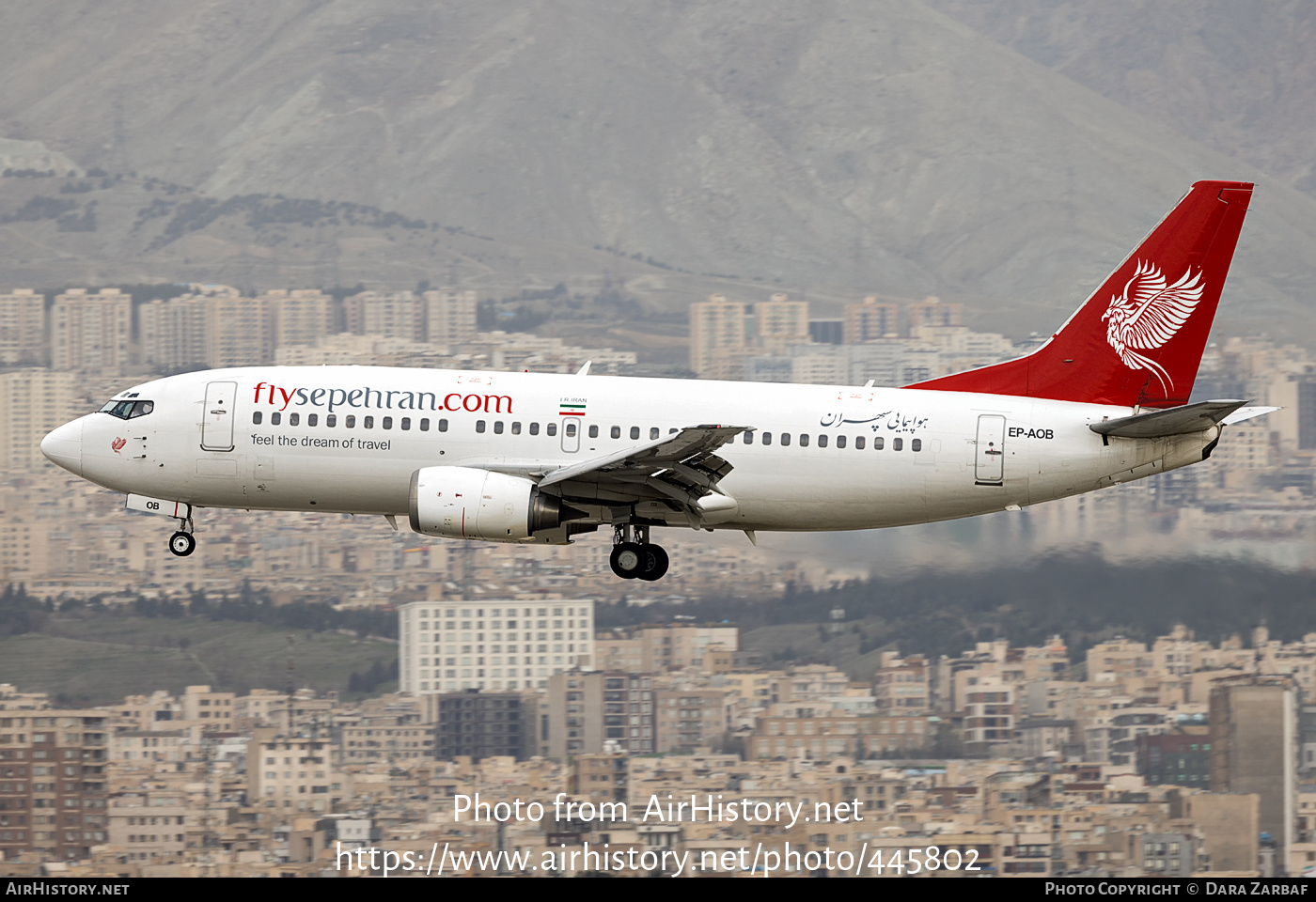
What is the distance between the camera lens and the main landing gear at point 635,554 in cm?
4028

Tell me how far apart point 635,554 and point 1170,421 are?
11.7 m

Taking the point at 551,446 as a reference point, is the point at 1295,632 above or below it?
below

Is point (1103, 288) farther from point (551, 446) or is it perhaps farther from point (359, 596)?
point (359, 596)

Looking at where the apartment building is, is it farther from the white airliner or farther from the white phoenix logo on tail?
the white phoenix logo on tail

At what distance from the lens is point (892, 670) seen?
365 ft

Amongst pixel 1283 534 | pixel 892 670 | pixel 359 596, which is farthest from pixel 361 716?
pixel 1283 534

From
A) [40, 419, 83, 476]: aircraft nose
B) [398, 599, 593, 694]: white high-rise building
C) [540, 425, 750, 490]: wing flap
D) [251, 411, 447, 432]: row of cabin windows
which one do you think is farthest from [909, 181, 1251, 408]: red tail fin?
[398, 599, 593, 694]: white high-rise building

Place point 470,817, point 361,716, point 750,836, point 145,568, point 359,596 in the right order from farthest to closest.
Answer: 1. point 145,568
2. point 359,596
3. point 361,716
4. point 470,817
5. point 750,836

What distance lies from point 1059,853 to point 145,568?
3564 inches

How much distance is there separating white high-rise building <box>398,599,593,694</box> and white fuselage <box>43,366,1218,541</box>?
8421cm

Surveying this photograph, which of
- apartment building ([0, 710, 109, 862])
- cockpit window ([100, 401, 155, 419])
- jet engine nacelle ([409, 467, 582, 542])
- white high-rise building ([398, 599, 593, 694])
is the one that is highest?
cockpit window ([100, 401, 155, 419])

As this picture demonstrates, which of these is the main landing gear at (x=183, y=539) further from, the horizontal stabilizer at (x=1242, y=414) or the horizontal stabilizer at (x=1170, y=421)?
the horizontal stabilizer at (x=1242, y=414)

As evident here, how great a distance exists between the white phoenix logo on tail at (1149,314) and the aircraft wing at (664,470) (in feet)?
29.5

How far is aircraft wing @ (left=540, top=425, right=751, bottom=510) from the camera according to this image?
3688 cm
